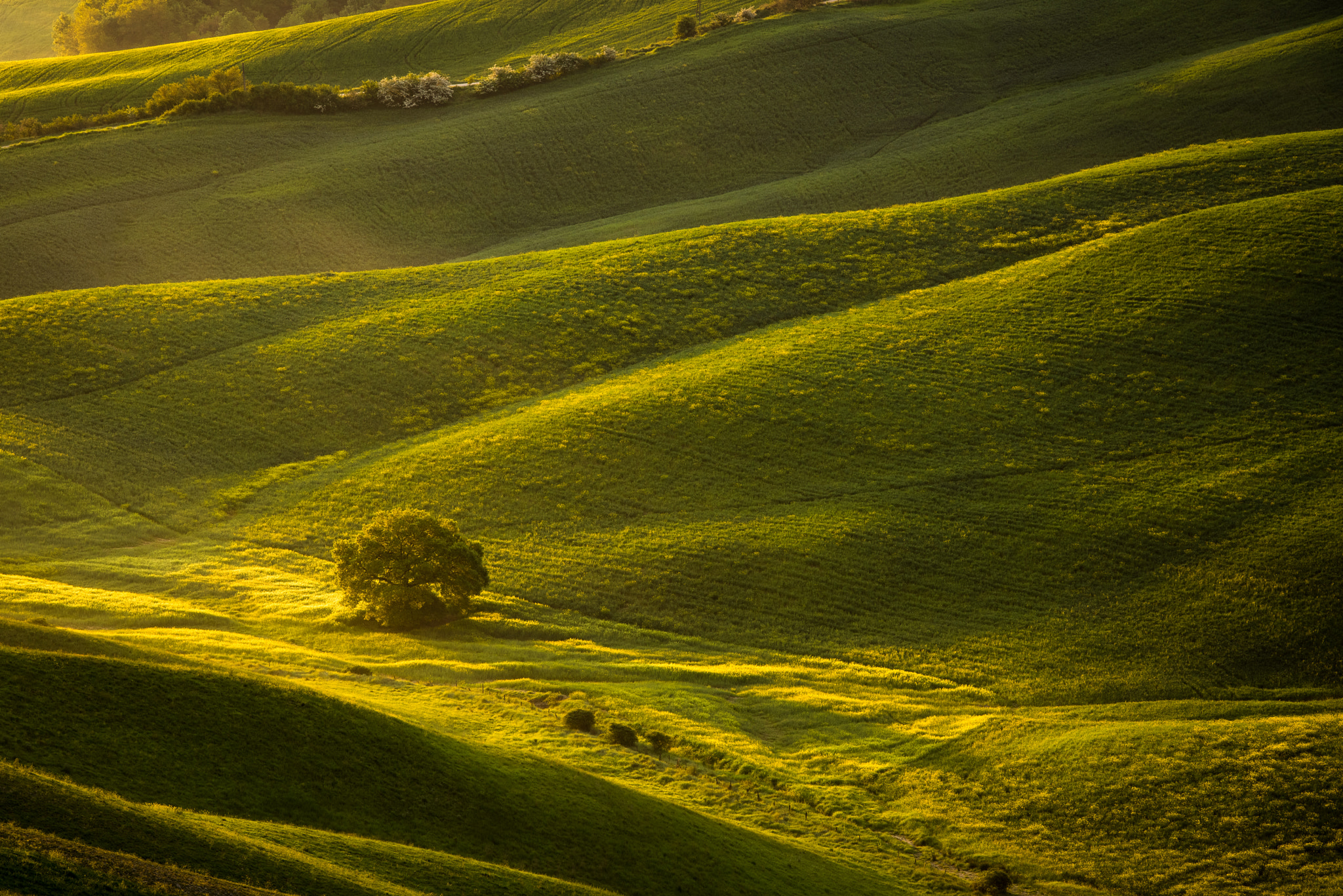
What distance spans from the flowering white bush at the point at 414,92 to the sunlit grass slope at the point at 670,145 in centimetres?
294

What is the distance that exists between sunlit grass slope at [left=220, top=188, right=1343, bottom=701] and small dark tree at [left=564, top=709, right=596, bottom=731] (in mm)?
11270

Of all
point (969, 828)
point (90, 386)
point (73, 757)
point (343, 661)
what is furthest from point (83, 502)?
point (969, 828)

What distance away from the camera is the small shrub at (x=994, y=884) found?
91.8 feet

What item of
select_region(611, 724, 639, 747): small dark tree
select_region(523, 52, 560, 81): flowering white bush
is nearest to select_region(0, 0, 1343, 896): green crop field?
select_region(611, 724, 639, 747): small dark tree

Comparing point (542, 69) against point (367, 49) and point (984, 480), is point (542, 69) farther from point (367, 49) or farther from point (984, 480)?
point (984, 480)

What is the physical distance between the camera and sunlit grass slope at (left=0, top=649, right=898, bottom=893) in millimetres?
20703

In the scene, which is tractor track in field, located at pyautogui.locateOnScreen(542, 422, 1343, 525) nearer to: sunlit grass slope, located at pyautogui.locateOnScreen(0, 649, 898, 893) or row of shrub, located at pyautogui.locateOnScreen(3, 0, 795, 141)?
sunlit grass slope, located at pyautogui.locateOnScreen(0, 649, 898, 893)

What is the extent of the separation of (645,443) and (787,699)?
76.5ft

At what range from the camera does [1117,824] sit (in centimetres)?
3109

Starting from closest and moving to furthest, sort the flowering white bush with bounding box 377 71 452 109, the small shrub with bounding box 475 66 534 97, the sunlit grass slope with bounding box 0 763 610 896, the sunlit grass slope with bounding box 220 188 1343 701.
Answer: the sunlit grass slope with bounding box 0 763 610 896
the sunlit grass slope with bounding box 220 188 1343 701
the flowering white bush with bounding box 377 71 452 109
the small shrub with bounding box 475 66 534 97

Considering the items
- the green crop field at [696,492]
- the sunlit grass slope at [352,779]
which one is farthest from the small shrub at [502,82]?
the sunlit grass slope at [352,779]

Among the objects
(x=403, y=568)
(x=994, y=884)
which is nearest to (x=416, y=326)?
(x=403, y=568)

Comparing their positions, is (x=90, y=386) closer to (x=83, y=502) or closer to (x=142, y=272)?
(x=83, y=502)

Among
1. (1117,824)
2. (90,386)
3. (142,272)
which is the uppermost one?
(142,272)
